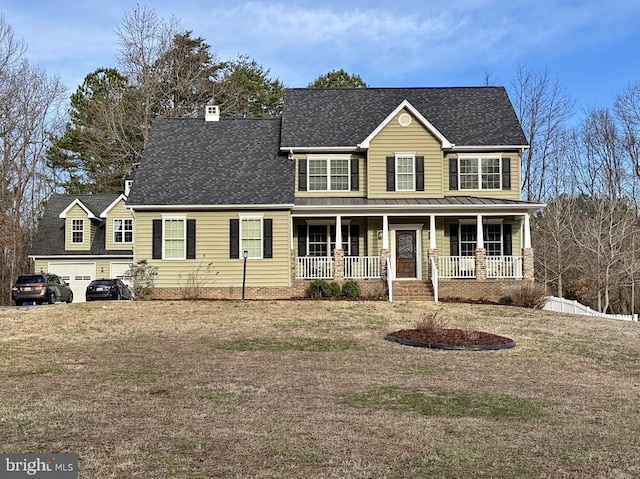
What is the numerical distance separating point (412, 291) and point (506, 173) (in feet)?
21.5

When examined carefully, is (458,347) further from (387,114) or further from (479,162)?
(387,114)

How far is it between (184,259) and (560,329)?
13407 millimetres

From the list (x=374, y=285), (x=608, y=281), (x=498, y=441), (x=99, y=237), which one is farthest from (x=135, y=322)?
(x=608, y=281)

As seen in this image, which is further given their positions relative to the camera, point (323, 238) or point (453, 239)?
point (323, 238)

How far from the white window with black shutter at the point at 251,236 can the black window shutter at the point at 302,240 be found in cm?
209

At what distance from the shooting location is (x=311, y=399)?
360 inches

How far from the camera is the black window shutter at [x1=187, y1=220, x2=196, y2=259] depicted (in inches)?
951

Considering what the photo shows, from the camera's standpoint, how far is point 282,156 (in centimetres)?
2652

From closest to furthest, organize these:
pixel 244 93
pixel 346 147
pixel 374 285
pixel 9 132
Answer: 1. pixel 374 285
2. pixel 346 147
3. pixel 9 132
4. pixel 244 93

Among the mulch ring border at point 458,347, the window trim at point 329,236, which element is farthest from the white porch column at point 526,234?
the mulch ring border at point 458,347

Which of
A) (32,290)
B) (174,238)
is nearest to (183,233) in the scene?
(174,238)

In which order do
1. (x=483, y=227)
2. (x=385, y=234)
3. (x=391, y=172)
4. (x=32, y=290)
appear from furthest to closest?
(x=32, y=290) → (x=483, y=227) → (x=391, y=172) → (x=385, y=234)

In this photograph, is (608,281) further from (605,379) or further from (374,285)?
(605,379)

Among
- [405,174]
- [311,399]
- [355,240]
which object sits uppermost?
[405,174]
